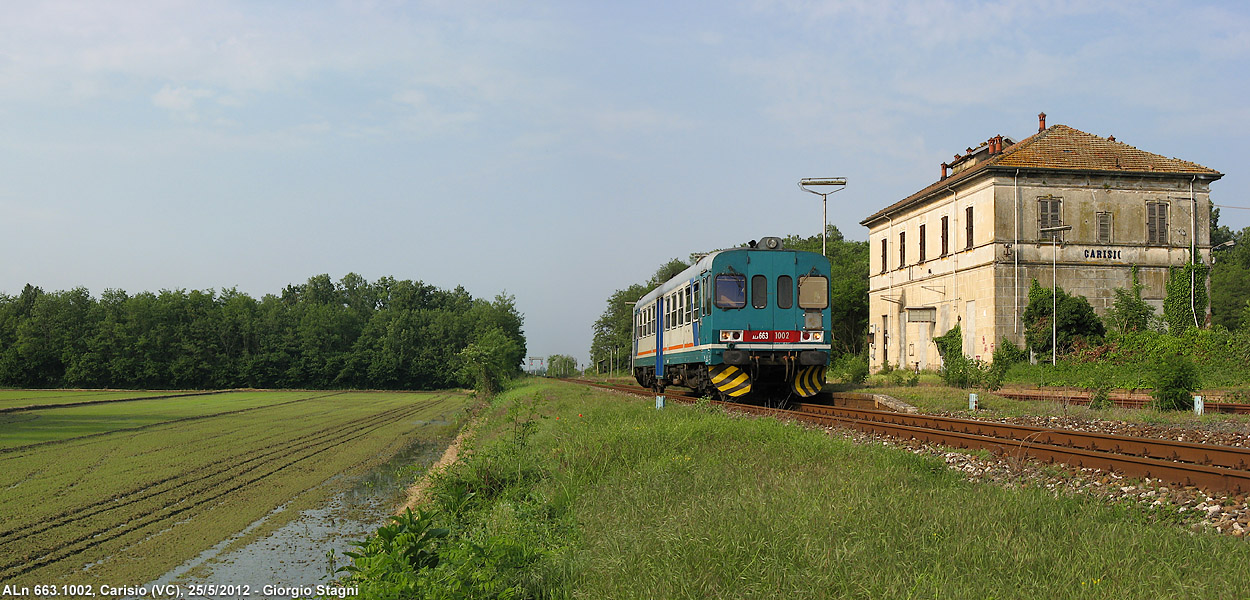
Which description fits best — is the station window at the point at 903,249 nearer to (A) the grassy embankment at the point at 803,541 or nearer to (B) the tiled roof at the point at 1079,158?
(B) the tiled roof at the point at 1079,158

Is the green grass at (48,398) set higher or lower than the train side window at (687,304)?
lower

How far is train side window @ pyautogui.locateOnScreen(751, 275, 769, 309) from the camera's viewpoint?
1817cm

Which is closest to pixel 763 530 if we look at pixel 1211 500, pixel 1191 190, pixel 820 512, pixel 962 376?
pixel 820 512

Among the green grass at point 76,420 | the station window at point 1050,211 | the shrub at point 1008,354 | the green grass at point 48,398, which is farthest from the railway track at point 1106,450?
the green grass at point 48,398

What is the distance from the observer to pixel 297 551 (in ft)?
31.6

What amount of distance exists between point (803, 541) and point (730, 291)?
42.2 ft

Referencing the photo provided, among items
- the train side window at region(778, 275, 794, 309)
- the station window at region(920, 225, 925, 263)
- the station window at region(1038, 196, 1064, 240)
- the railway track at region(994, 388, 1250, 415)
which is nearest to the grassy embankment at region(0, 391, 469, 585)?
the train side window at region(778, 275, 794, 309)

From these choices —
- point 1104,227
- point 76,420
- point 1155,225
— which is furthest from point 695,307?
point 1155,225

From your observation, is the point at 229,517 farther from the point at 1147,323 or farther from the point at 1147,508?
the point at 1147,323

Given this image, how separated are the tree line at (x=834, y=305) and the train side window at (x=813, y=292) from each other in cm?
2884

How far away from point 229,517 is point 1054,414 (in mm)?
14081

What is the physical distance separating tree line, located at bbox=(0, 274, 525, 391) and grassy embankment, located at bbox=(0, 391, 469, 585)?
41.5 meters

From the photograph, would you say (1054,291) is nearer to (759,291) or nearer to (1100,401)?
(1100,401)

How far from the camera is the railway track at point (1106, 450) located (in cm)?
744
